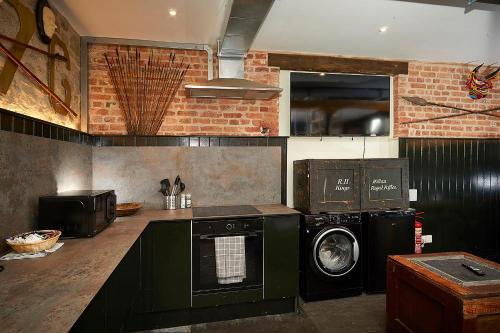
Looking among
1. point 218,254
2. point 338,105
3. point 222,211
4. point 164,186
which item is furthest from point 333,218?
point 164,186

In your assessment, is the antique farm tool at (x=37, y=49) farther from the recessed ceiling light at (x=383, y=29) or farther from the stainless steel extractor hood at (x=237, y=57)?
the recessed ceiling light at (x=383, y=29)

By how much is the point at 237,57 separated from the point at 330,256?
2484 mm

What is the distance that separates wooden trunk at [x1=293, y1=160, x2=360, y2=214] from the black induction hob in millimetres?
636

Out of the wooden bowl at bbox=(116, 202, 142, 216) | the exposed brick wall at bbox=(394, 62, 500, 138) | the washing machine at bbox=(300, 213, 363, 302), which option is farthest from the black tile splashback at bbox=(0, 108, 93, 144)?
the exposed brick wall at bbox=(394, 62, 500, 138)

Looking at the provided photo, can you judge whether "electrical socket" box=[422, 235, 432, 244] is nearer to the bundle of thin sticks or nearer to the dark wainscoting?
the dark wainscoting

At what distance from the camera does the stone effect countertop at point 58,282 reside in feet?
3.20

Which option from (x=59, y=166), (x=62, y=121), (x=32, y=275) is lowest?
(x=32, y=275)

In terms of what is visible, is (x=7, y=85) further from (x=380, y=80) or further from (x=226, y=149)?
(x=380, y=80)

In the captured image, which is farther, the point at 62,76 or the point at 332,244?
the point at 332,244

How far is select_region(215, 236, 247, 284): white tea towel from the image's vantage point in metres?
2.68

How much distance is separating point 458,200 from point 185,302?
12.7ft

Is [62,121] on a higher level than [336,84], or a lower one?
lower

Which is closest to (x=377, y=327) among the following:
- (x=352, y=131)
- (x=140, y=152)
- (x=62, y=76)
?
(x=352, y=131)

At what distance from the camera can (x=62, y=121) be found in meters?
2.60
